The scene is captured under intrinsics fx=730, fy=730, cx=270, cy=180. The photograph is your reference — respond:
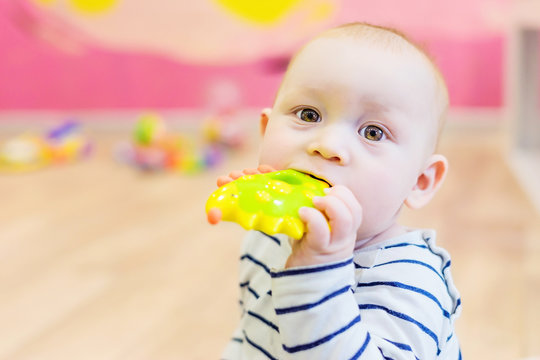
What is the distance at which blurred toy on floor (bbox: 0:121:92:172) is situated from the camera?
7.80ft

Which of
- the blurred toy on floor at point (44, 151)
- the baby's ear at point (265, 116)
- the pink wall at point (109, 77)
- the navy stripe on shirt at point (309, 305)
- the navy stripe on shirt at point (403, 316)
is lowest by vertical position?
the navy stripe on shirt at point (309, 305)

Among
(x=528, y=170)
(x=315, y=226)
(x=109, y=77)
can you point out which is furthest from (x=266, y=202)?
(x=109, y=77)

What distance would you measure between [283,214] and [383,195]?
12 cm

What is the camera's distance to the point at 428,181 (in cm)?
72

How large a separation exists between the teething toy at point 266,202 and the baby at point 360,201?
1cm

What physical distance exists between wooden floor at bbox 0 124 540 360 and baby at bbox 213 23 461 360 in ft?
1.74

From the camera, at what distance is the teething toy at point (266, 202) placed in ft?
1.79

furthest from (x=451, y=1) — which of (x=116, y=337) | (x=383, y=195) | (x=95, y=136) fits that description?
(x=383, y=195)

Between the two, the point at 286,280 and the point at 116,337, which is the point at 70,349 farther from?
the point at 286,280

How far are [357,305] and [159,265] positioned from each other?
0.95m

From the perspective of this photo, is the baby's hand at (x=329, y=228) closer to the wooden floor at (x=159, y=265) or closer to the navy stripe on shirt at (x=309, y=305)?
the navy stripe on shirt at (x=309, y=305)

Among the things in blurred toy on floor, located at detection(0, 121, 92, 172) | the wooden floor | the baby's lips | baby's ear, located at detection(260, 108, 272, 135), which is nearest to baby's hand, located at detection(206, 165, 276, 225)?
the baby's lips

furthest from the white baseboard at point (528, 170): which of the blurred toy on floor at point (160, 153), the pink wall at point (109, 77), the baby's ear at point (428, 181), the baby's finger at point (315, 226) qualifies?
the baby's finger at point (315, 226)

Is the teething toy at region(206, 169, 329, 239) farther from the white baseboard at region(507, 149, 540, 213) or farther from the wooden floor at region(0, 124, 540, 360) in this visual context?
the white baseboard at region(507, 149, 540, 213)
